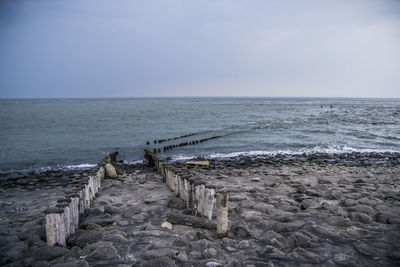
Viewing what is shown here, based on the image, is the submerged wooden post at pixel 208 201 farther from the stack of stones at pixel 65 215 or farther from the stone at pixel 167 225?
the stack of stones at pixel 65 215

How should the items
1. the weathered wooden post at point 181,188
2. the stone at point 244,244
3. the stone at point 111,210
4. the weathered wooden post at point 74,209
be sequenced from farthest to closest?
the weathered wooden post at point 181,188 < the stone at point 111,210 < the weathered wooden post at point 74,209 < the stone at point 244,244

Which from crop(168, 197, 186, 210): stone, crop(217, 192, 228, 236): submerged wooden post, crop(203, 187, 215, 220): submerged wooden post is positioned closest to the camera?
crop(217, 192, 228, 236): submerged wooden post

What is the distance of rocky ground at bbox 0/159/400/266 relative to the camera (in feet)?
15.3

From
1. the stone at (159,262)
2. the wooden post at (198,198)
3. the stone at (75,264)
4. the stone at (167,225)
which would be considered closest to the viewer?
the stone at (75,264)

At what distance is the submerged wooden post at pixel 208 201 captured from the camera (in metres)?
6.18

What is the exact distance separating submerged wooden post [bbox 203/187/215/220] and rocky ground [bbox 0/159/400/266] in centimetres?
54

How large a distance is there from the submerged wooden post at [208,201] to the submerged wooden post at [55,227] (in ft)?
10.8

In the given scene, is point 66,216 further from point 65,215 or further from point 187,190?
point 187,190

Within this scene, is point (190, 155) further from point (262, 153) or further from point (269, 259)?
point (269, 259)

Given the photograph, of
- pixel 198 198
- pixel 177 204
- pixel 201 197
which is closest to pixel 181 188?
pixel 177 204

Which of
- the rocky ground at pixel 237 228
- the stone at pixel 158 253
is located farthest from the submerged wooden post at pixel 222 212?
the stone at pixel 158 253

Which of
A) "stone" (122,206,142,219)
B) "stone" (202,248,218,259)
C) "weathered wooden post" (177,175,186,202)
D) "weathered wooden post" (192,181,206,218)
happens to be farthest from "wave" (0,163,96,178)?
"stone" (202,248,218,259)

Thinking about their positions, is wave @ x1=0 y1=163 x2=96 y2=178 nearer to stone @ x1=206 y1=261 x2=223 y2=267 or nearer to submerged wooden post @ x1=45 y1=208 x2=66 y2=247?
submerged wooden post @ x1=45 y1=208 x2=66 y2=247

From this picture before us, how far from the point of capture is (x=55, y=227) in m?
5.01
